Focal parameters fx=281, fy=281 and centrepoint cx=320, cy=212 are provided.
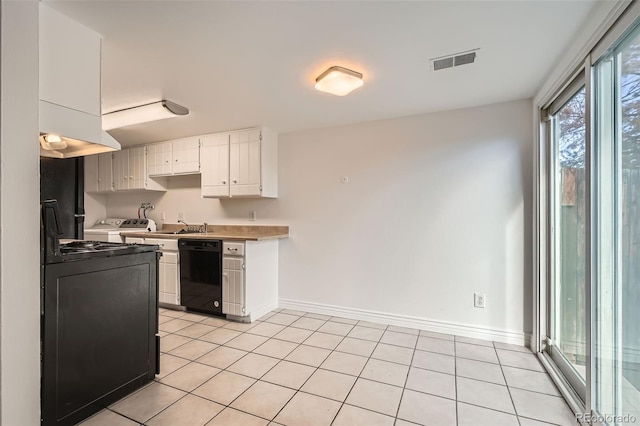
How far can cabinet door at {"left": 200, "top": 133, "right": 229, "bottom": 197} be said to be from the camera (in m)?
3.55

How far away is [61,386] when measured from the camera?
56.7 inches

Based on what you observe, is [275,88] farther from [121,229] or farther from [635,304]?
[121,229]

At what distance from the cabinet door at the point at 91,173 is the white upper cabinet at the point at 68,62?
11.4 feet

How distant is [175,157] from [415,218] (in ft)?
10.6

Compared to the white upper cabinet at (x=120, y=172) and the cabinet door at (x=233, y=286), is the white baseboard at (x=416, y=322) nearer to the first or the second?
the cabinet door at (x=233, y=286)

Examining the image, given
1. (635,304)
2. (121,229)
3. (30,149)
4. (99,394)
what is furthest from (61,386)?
(121,229)

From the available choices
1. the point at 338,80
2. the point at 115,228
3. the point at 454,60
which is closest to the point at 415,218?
the point at 454,60

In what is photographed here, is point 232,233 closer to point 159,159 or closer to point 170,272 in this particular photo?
point 170,272

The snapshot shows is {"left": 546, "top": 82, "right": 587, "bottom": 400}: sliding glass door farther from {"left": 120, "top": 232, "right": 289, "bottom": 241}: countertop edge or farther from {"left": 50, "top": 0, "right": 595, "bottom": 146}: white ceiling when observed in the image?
{"left": 120, "top": 232, "right": 289, "bottom": 241}: countertop edge

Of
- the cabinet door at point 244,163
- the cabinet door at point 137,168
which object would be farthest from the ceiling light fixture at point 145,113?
the cabinet door at point 137,168

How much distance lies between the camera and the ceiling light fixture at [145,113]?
104 inches

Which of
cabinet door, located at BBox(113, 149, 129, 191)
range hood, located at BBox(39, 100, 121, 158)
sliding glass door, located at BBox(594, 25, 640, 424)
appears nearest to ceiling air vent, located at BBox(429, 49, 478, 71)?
sliding glass door, located at BBox(594, 25, 640, 424)

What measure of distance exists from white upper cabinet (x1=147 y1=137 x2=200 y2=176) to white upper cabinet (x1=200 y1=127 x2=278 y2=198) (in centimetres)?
15

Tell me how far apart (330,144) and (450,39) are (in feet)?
5.89
